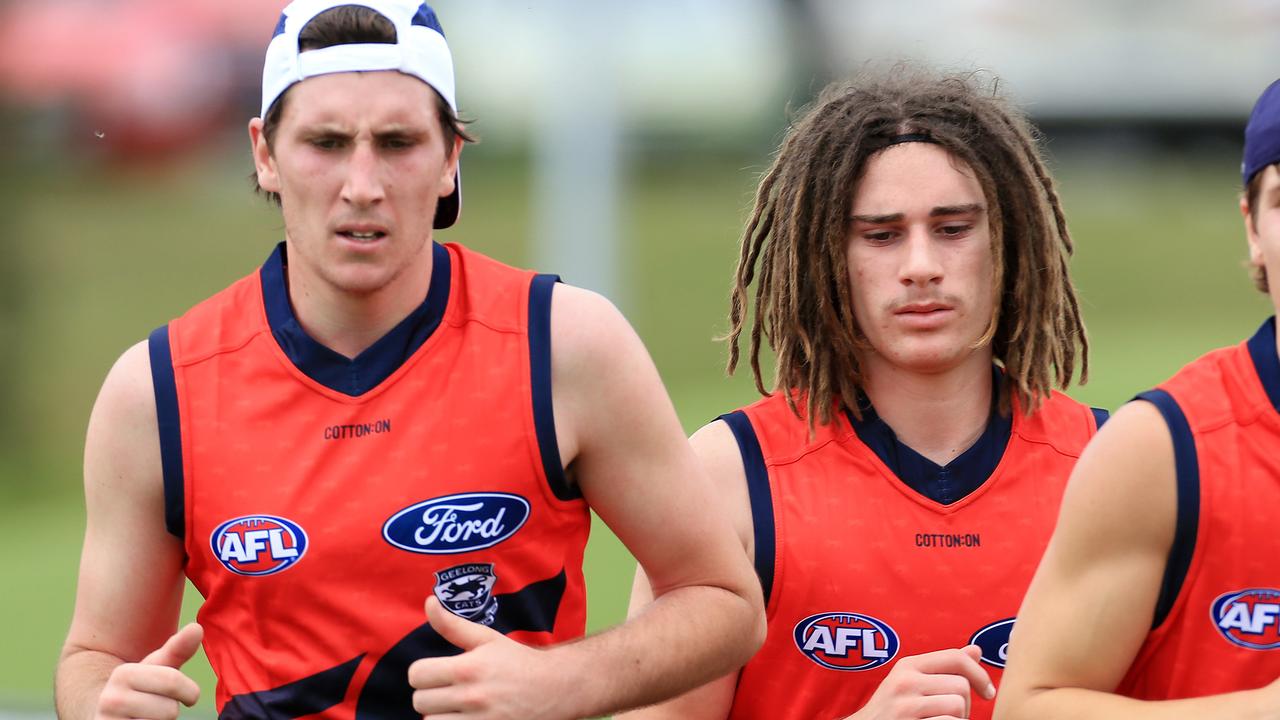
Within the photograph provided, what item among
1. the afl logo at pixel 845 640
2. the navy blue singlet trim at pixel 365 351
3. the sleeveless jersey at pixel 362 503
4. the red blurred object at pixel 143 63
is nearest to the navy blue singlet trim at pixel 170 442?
the sleeveless jersey at pixel 362 503

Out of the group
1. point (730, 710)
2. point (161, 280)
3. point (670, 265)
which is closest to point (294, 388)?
point (730, 710)

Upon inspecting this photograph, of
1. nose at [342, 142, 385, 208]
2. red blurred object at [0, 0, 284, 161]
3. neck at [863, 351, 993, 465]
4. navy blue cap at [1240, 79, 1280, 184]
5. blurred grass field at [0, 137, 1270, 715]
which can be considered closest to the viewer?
navy blue cap at [1240, 79, 1280, 184]

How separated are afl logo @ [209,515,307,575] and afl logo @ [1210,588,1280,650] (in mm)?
1782

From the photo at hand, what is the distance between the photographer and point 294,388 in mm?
3947

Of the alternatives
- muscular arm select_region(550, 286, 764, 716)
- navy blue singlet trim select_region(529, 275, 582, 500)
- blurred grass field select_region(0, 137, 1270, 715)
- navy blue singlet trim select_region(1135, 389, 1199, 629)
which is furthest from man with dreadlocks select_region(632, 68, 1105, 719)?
blurred grass field select_region(0, 137, 1270, 715)

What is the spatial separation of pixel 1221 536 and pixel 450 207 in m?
1.79

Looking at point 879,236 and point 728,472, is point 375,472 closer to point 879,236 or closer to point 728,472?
point 728,472

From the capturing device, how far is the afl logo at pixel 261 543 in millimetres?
3818

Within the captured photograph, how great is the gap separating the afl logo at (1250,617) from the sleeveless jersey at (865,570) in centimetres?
81

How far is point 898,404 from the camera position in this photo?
4.34 meters

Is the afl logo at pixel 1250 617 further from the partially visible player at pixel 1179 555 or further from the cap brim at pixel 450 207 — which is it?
the cap brim at pixel 450 207

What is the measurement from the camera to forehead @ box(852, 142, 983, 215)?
4238mm

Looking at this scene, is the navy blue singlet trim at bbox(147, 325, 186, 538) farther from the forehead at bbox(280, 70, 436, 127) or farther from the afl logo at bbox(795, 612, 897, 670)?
the afl logo at bbox(795, 612, 897, 670)

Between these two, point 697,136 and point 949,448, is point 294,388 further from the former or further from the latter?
point 697,136
